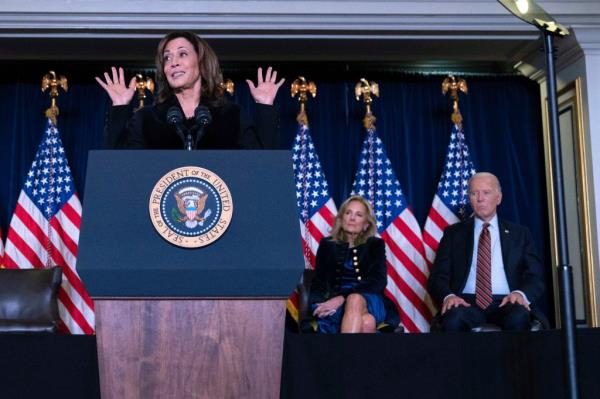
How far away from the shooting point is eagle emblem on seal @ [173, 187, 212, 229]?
1.88 metres

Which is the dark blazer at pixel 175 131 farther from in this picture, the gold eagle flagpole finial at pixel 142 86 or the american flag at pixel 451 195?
the american flag at pixel 451 195

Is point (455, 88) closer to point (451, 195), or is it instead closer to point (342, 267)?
point (451, 195)

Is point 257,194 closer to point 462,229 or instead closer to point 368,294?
point 368,294

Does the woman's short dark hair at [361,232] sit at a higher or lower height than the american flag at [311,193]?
lower

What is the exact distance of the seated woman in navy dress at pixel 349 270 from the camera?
15.0 feet

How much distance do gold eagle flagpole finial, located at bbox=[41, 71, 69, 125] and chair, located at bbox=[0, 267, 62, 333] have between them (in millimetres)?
1216

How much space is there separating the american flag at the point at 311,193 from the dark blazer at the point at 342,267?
100 centimetres

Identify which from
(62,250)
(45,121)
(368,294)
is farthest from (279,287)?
(45,121)

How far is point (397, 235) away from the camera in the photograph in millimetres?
5922

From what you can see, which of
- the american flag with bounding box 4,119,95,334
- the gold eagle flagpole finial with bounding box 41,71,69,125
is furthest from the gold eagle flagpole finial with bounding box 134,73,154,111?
the american flag with bounding box 4,119,95,334

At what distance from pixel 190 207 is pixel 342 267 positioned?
296 centimetres

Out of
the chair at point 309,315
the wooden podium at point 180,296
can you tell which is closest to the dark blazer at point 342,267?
the chair at point 309,315

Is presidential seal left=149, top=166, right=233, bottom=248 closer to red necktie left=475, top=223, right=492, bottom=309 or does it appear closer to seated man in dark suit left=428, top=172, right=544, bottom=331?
seated man in dark suit left=428, top=172, right=544, bottom=331

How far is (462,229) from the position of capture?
4.87m
